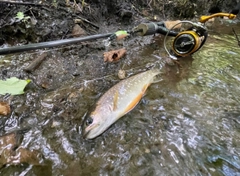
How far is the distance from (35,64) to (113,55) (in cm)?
112

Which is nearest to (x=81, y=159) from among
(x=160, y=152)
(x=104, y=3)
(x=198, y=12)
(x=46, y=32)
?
(x=160, y=152)

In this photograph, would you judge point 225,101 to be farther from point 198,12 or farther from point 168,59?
point 198,12

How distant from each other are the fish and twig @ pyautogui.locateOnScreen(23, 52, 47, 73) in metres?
1.14

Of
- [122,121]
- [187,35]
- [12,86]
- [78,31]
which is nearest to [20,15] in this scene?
[78,31]

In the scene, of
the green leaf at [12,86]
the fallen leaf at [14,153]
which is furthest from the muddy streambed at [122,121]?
the green leaf at [12,86]

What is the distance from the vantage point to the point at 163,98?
107 inches

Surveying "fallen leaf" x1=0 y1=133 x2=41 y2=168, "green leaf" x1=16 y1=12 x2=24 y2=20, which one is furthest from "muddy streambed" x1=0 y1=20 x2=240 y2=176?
"green leaf" x1=16 y1=12 x2=24 y2=20

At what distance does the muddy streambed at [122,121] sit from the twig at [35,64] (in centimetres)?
5

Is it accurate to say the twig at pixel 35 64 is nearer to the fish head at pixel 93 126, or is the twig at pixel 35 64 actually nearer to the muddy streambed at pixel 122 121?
the muddy streambed at pixel 122 121

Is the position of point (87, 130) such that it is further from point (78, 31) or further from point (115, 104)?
point (78, 31)

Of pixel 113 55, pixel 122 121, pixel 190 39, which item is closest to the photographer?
pixel 122 121

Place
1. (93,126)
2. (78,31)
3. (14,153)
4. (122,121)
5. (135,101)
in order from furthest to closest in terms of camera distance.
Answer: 1. (78,31)
2. (135,101)
3. (122,121)
4. (93,126)
5. (14,153)

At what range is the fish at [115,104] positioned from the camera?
6.77 feet

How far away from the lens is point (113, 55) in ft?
11.3
